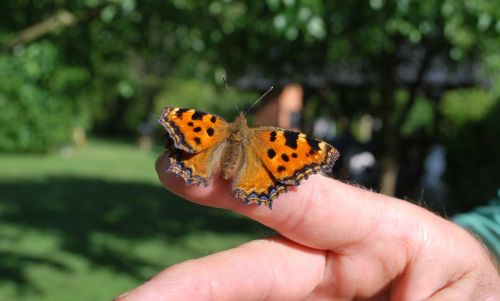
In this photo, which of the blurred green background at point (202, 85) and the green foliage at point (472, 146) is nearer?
the blurred green background at point (202, 85)

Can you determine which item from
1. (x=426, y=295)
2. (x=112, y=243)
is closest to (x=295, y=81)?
(x=112, y=243)

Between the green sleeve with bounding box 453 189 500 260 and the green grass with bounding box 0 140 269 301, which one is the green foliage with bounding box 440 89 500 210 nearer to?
the green grass with bounding box 0 140 269 301

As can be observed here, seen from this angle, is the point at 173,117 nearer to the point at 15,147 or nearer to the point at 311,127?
the point at 311,127

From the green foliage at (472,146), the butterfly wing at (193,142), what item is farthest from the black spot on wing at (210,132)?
the green foliage at (472,146)

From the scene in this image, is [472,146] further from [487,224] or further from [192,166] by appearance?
[192,166]

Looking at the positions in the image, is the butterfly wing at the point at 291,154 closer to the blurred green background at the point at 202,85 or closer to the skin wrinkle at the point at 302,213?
the skin wrinkle at the point at 302,213

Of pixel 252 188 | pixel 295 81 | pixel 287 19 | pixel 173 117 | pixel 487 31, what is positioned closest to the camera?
pixel 252 188
